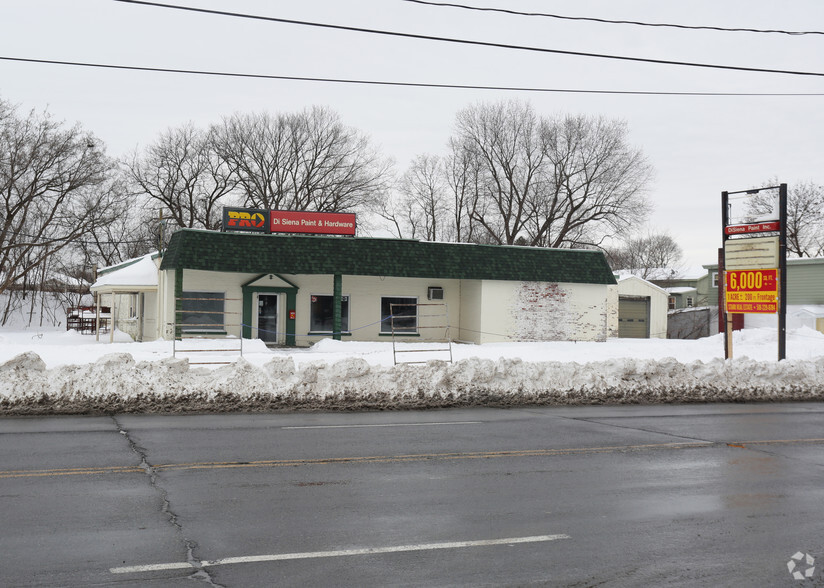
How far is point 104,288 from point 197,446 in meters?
24.8

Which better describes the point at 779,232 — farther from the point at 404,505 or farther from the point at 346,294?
the point at 404,505

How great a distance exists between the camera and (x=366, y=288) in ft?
110

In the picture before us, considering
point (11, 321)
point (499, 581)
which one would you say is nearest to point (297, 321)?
point (499, 581)

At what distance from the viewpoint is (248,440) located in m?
10.7

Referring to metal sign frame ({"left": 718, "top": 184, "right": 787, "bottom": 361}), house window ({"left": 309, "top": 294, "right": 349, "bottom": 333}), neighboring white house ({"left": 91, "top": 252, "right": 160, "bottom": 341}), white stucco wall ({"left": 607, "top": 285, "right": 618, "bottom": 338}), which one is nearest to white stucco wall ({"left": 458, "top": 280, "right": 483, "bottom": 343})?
house window ({"left": 309, "top": 294, "right": 349, "bottom": 333})

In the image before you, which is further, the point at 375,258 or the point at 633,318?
the point at 633,318

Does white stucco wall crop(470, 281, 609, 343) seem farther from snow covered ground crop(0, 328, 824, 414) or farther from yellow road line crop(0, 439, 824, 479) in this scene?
yellow road line crop(0, 439, 824, 479)

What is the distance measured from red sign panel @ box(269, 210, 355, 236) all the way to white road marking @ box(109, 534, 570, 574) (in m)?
26.6

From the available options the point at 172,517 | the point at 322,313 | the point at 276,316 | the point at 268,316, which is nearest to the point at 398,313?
the point at 322,313

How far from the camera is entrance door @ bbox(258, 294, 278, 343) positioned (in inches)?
1252

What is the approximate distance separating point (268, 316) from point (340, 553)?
2680cm

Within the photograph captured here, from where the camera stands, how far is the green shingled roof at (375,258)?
29750mm

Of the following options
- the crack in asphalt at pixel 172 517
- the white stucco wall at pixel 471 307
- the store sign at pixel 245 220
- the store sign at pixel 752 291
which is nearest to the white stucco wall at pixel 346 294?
the white stucco wall at pixel 471 307

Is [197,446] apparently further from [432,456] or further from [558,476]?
[558,476]
